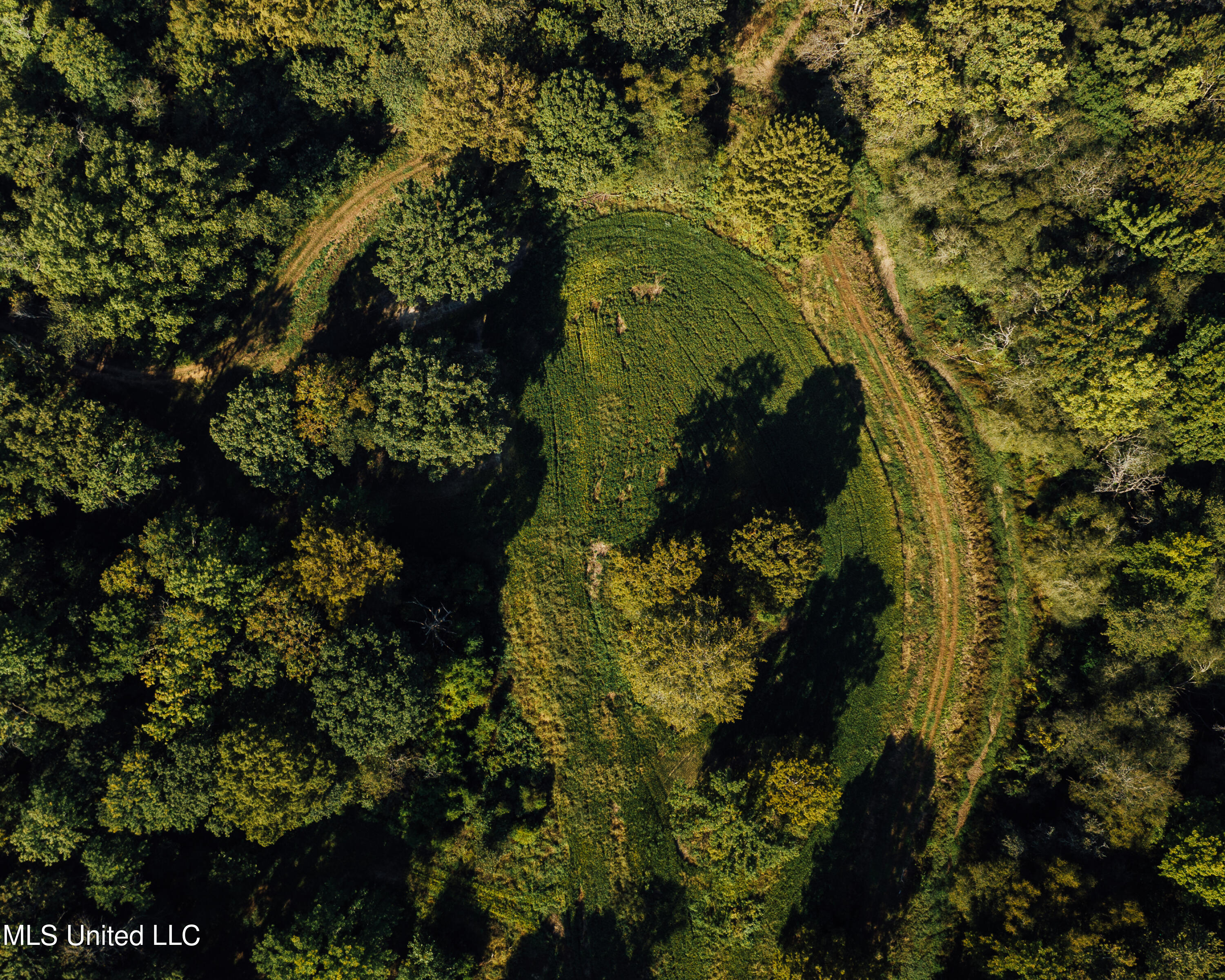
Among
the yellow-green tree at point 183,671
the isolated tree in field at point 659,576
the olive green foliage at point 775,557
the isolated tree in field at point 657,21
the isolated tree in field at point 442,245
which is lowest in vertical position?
the yellow-green tree at point 183,671

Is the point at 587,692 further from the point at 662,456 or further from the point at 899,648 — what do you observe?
the point at 899,648

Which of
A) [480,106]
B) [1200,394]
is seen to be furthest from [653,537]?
[1200,394]

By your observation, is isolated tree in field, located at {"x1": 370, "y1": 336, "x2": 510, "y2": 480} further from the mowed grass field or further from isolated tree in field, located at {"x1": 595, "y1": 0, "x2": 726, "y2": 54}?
isolated tree in field, located at {"x1": 595, "y1": 0, "x2": 726, "y2": 54}

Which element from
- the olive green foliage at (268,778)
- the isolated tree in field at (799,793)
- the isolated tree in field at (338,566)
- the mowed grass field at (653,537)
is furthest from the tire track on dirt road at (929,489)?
the olive green foliage at (268,778)

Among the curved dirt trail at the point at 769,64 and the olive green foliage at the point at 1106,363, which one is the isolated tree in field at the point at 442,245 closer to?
the curved dirt trail at the point at 769,64

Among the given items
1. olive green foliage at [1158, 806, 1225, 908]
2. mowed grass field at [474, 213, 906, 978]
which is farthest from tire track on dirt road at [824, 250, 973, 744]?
Answer: olive green foliage at [1158, 806, 1225, 908]
